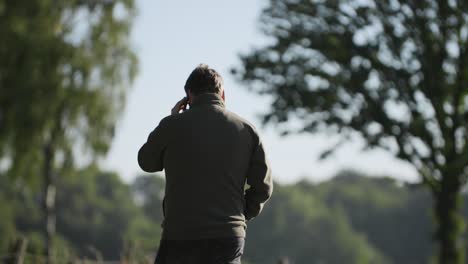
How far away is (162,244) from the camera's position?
4207 mm

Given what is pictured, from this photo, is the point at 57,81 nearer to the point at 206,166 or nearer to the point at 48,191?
the point at 48,191

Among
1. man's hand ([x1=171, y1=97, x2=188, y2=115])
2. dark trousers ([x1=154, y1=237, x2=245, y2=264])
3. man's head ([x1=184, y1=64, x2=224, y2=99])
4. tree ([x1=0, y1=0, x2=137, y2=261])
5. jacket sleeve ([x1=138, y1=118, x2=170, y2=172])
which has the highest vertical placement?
Result: tree ([x1=0, y1=0, x2=137, y2=261])

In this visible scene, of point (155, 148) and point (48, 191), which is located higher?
point (155, 148)

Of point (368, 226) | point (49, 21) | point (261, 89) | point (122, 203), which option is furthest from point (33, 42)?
point (368, 226)

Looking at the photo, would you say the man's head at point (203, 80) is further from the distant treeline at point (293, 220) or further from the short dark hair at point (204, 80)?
the distant treeline at point (293, 220)

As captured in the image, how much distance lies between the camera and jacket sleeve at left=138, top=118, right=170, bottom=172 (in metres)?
4.25

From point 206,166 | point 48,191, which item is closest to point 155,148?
point 206,166

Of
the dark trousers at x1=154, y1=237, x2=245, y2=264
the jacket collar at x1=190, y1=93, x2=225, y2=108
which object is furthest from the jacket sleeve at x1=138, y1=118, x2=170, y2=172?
the dark trousers at x1=154, y1=237, x2=245, y2=264

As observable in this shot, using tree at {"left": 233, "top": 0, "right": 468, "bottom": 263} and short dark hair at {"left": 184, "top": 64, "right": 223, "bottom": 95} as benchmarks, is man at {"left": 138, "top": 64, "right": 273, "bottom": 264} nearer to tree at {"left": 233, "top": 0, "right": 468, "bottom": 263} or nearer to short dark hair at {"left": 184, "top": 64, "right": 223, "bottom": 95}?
short dark hair at {"left": 184, "top": 64, "right": 223, "bottom": 95}

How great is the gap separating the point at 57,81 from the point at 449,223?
1237cm

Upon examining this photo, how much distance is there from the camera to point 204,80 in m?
4.29

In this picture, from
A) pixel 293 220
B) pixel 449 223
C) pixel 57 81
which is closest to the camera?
pixel 449 223

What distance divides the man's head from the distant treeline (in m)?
70.7

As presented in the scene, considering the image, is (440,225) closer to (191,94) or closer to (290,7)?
(290,7)
